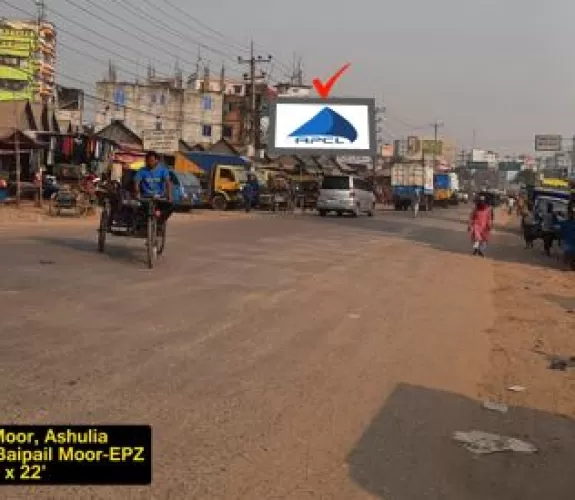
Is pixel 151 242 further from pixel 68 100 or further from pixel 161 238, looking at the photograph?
pixel 68 100

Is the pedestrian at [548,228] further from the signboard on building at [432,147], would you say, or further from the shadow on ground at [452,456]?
the signboard on building at [432,147]

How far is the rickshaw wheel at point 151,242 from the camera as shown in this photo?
1251 centimetres

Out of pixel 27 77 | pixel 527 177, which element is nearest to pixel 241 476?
pixel 27 77

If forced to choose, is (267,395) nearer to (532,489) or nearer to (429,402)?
(429,402)

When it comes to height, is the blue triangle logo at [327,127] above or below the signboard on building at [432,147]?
below

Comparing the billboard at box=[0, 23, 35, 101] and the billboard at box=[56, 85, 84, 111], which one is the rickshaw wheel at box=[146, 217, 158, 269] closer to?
the billboard at box=[0, 23, 35, 101]

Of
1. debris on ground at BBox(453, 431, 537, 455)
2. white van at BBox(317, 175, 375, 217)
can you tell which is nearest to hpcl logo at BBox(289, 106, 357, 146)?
white van at BBox(317, 175, 375, 217)

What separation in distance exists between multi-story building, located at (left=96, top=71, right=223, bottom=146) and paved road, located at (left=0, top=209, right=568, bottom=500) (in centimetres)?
7055

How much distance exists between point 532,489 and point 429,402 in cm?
164

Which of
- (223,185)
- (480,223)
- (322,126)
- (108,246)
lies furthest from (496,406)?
(322,126)

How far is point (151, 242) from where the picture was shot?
Result: 1264 cm

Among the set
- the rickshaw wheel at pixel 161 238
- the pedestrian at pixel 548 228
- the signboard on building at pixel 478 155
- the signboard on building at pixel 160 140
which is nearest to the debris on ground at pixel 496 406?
the rickshaw wheel at pixel 161 238

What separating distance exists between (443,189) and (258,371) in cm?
7009

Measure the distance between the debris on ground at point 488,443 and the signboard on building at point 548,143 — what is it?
80.7 meters
